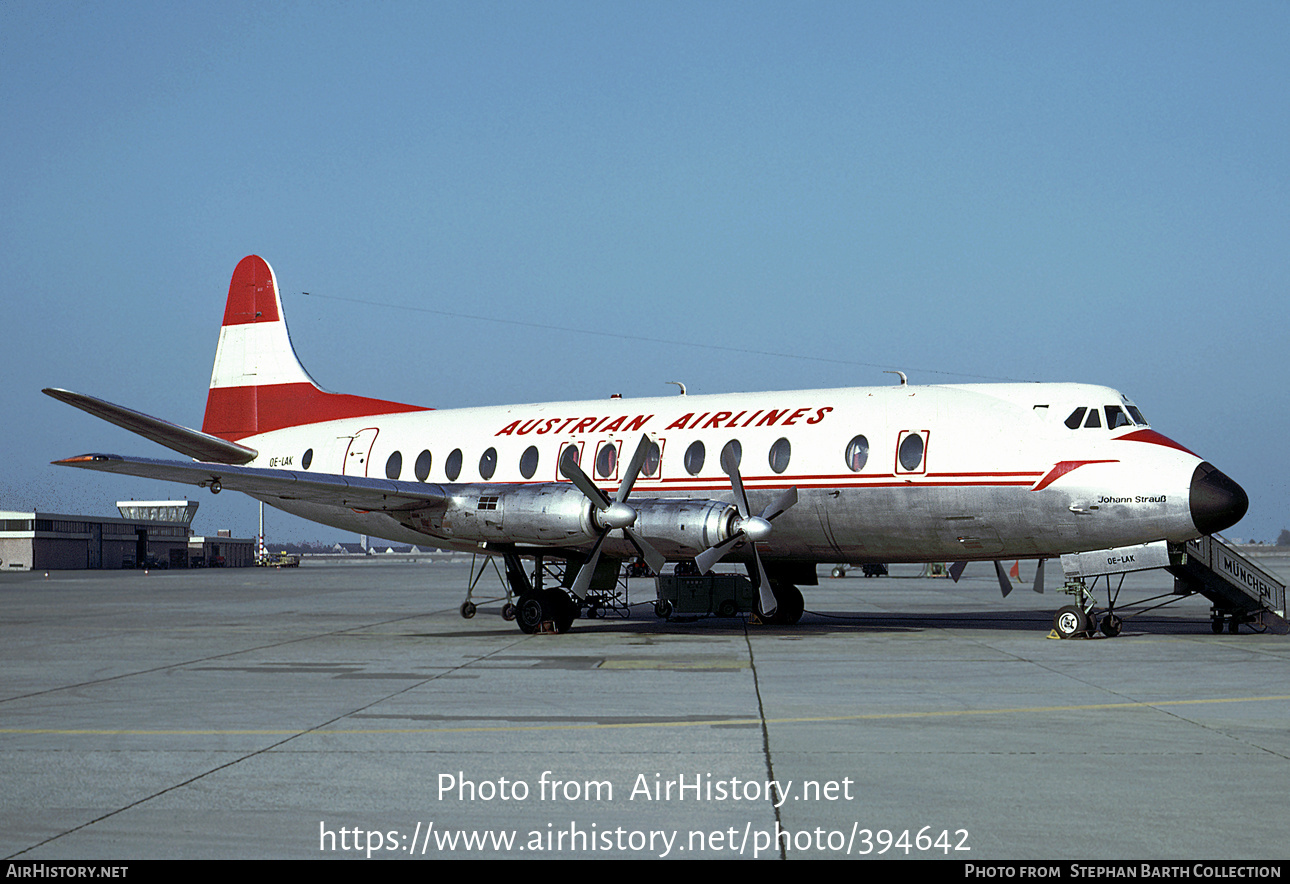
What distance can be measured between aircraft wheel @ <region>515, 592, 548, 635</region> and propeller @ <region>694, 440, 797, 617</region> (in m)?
3.80

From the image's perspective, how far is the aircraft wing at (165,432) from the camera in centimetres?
2409

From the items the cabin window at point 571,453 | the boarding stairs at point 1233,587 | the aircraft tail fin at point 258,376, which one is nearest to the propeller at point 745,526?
the cabin window at point 571,453

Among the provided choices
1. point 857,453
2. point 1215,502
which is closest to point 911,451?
point 857,453

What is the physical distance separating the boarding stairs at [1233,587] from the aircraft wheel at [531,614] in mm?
12767

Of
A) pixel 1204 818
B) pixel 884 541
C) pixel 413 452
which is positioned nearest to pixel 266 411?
pixel 413 452

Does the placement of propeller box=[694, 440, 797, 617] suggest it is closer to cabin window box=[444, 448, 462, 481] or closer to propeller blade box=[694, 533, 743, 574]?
propeller blade box=[694, 533, 743, 574]

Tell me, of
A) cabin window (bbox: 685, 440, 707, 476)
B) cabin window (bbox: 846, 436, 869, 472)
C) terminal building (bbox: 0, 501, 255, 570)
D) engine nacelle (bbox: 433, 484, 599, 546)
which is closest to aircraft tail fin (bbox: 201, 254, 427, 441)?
engine nacelle (bbox: 433, 484, 599, 546)

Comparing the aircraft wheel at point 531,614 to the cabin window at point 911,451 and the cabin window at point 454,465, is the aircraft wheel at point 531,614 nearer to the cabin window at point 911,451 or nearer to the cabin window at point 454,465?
the cabin window at point 454,465

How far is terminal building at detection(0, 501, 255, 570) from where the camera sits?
357 ft

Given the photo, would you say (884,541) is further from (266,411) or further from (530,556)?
(266,411)

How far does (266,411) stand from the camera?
32.9 m

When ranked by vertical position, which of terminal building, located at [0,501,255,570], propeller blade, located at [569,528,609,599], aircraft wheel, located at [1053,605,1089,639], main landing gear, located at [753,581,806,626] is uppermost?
propeller blade, located at [569,528,609,599]

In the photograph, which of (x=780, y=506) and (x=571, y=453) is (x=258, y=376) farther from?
(x=780, y=506)

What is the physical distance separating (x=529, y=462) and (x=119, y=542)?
379 ft
